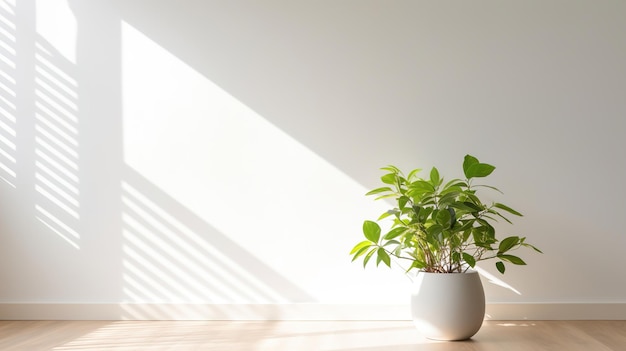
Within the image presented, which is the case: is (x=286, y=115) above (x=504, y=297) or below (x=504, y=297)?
above

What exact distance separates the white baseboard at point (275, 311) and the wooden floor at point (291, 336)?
5 centimetres

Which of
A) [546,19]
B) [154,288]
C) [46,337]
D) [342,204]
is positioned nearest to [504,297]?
[342,204]

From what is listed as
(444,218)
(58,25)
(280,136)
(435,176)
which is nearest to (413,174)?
(435,176)

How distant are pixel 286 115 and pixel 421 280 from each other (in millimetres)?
988

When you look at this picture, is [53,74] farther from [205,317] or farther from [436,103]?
[436,103]

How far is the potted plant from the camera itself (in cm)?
289

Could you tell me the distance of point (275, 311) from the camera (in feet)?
11.1

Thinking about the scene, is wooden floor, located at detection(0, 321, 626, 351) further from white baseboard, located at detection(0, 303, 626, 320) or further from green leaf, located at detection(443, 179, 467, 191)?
green leaf, located at detection(443, 179, 467, 191)

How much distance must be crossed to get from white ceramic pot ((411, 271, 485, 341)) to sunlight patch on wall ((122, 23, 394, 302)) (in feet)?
1.57

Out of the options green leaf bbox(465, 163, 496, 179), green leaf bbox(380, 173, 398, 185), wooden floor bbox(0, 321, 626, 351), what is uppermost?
green leaf bbox(380, 173, 398, 185)

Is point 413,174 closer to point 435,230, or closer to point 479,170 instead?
point 479,170

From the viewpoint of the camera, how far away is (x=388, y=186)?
134 inches

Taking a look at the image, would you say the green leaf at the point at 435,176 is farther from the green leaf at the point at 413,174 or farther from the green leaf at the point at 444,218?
the green leaf at the point at 444,218

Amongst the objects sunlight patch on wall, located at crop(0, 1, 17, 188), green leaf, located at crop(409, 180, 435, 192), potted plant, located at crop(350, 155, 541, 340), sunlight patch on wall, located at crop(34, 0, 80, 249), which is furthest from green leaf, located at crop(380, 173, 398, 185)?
sunlight patch on wall, located at crop(0, 1, 17, 188)
